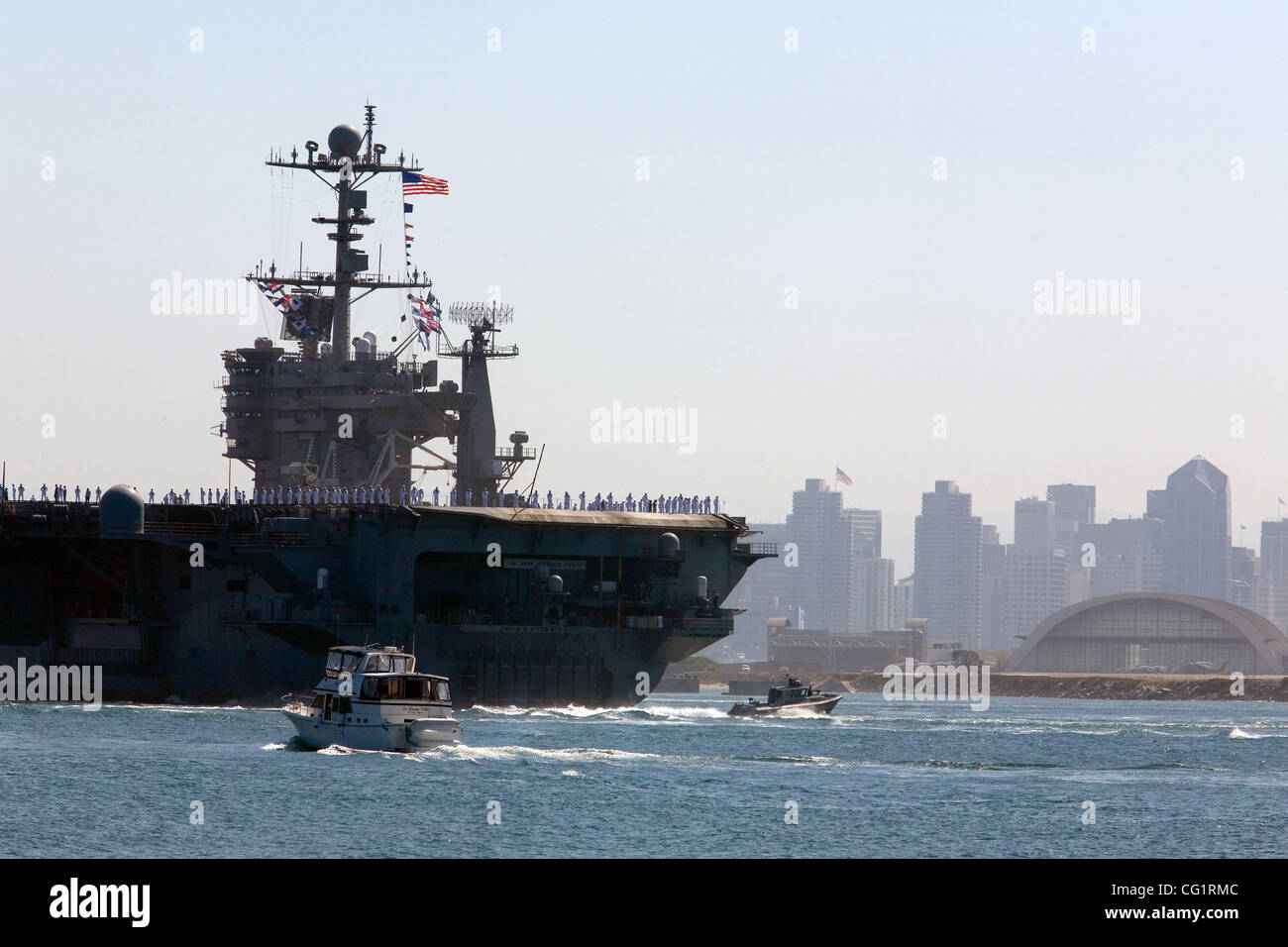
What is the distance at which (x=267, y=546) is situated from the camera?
70.8 metres

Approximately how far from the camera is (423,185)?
266 ft

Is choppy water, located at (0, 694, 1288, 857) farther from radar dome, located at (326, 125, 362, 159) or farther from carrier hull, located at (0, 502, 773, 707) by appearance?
→ radar dome, located at (326, 125, 362, 159)

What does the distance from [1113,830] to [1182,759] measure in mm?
21821

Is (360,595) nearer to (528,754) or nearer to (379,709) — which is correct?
(379,709)

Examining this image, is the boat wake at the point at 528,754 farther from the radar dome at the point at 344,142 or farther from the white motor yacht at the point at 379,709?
the radar dome at the point at 344,142

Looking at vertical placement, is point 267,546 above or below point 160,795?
above

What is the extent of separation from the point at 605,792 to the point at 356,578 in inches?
1031

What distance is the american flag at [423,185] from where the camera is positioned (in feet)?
266

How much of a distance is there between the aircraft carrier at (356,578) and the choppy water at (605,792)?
3789 millimetres

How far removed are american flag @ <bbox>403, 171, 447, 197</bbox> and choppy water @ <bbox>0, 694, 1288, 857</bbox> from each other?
24.1m

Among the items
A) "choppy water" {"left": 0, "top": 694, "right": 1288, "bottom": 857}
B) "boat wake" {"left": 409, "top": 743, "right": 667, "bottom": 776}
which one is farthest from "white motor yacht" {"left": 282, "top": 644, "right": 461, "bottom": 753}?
"choppy water" {"left": 0, "top": 694, "right": 1288, "bottom": 857}

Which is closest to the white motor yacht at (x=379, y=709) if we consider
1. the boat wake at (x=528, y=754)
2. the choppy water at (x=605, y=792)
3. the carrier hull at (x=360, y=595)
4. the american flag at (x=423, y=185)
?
the boat wake at (x=528, y=754)
